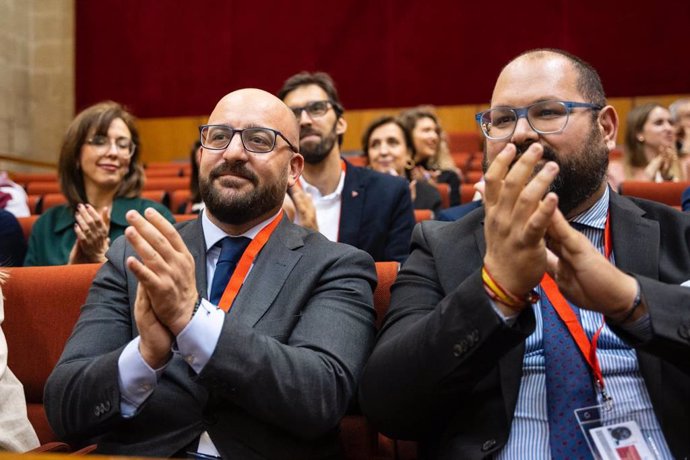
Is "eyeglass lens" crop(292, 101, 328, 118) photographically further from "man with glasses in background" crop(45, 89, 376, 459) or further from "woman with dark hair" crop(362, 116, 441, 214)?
"man with glasses in background" crop(45, 89, 376, 459)

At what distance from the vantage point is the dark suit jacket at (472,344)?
0.77 meters

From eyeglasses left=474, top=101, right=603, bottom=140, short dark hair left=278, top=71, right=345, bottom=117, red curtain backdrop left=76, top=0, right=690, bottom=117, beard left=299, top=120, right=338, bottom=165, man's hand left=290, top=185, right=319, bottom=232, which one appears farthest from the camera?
red curtain backdrop left=76, top=0, right=690, bottom=117

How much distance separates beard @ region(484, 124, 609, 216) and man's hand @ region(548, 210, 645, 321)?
0.17m

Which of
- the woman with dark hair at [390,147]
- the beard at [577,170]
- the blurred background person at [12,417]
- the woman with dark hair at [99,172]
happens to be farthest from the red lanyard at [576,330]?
the woman with dark hair at [390,147]

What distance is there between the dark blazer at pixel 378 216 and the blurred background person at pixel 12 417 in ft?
2.91

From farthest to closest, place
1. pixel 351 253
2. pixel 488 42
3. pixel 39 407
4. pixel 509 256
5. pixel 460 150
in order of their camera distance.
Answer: pixel 488 42 → pixel 460 150 → pixel 39 407 → pixel 351 253 → pixel 509 256

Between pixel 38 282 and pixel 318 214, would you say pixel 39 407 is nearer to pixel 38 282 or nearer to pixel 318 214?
pixel 38 282

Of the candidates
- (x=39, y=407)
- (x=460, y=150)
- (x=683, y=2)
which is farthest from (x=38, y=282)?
(x=683, y=2)

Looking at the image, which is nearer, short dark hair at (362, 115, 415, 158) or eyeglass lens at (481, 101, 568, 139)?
eyeglass lens at (481, 101, 568, 139)

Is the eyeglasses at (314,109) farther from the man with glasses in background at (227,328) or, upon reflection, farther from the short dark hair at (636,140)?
the short dark hair at (636,140)

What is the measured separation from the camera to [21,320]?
1208 mm

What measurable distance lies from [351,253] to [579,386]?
1.21ft

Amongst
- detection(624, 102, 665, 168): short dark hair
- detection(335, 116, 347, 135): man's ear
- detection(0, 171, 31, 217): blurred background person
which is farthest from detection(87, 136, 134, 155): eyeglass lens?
detection(624, 102, 665, 168): short dark hair

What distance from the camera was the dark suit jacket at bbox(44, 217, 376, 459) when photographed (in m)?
0.87
